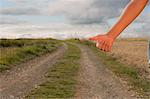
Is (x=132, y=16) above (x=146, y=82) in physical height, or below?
above

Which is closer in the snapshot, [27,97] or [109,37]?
[109,37]

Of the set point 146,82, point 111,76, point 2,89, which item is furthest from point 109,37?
point 111,76

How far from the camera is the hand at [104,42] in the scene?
2.36m

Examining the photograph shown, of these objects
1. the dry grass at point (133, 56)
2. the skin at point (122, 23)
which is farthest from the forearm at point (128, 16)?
the dry grass at point (133, 56)

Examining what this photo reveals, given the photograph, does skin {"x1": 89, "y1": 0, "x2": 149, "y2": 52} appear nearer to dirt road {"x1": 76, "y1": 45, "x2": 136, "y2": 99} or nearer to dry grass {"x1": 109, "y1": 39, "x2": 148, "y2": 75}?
dry grass {"x1": 109, "y1": 39, "x2": 148, "y2": 75}

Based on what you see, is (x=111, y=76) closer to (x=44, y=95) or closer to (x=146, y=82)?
(x=146, y=82)

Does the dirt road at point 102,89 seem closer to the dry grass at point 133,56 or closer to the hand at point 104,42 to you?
the dry grass at point 133,56

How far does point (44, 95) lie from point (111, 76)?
7.32 meters

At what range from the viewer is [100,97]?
12781 millimetres

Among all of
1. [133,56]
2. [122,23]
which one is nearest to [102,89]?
[122,23]

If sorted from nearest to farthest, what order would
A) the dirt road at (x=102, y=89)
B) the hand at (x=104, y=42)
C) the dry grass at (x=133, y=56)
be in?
the hand at (x=104, y=42), the dirt road at (x=102, y=89), the dry grass at (x=133, y=56)

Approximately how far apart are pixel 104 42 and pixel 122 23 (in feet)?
0.50

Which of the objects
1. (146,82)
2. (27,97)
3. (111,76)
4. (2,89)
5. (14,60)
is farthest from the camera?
(14,60)

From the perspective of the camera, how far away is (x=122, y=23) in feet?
7.88
